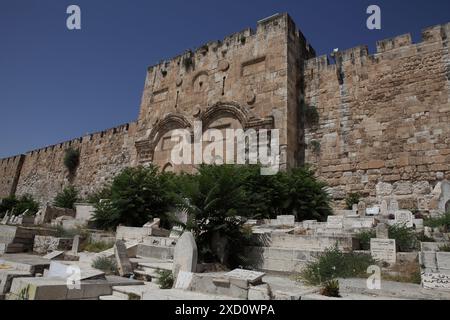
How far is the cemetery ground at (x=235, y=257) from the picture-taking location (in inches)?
163

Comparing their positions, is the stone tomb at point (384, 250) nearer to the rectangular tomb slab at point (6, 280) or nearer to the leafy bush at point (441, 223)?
the leafy bush at point (441, 223)

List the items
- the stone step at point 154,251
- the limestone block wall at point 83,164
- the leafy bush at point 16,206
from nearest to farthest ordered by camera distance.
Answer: the stone step at point 154,251 < the leafy bush at point 16,206 < the limestone block wall at point 83,164

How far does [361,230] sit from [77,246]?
654 centimetres

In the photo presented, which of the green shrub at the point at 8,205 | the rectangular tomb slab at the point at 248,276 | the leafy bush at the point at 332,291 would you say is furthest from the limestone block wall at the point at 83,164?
the leafy bush at the point at 332,291

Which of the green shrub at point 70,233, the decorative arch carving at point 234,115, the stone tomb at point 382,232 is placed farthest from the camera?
the decorative arch carving at point 234,115

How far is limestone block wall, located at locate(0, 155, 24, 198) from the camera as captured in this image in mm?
30594

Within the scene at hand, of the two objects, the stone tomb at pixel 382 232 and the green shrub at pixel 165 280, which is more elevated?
the stone tomb at pixel 382 232

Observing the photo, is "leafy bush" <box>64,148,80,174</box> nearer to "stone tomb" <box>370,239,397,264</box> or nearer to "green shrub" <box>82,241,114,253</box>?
"green shrub" <box>82,241,114,253</box>

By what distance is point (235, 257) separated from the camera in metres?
6.67

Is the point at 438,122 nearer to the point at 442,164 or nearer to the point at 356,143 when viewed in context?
the point at 442,164

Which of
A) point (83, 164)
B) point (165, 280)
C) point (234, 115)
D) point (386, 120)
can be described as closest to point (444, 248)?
point (165, 280)

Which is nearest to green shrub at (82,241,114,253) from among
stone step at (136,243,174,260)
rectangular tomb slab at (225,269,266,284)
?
stone step at (136,243,174,260)

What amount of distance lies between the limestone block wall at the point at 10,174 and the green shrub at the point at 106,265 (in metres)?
29.1

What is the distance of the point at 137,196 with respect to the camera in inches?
423
